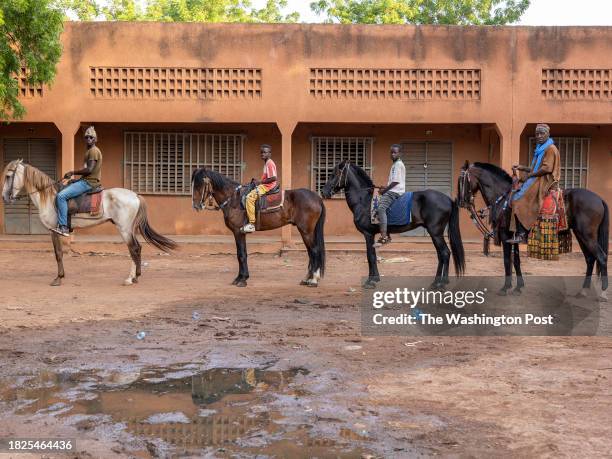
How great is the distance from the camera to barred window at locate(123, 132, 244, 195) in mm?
16531

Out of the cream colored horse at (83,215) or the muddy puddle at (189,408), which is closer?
the muddy puddle at (189,408)

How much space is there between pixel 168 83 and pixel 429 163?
19.0 ft

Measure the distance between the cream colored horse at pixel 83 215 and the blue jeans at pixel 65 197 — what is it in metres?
0.14

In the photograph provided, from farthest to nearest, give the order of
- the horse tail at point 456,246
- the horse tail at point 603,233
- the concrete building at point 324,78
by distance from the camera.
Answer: the concrete building at point 324,78 < the horse tail at point 456,246 < the horse tail at point 603,233

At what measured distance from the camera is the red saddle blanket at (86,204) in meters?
10.5

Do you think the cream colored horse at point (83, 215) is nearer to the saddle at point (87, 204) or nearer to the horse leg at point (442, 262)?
the saddle at point (87, 204)

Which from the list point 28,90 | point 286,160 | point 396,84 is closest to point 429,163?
point 396,84

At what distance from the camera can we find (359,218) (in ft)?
34.0

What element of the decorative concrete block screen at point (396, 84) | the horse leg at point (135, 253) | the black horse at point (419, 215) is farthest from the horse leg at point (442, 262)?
the decorative concrete block screen at point (396, 84)

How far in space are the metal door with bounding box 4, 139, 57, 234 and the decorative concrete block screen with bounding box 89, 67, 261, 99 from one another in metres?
2.29

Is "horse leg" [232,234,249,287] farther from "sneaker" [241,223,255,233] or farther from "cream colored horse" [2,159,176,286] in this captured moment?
"cream colored horse" [2,159,176,286]

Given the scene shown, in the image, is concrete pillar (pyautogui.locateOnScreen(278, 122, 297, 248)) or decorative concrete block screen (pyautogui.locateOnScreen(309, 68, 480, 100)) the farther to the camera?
decorative concrete block screen (pyautogui.locateOnScreen(309, 68, 480, 100))

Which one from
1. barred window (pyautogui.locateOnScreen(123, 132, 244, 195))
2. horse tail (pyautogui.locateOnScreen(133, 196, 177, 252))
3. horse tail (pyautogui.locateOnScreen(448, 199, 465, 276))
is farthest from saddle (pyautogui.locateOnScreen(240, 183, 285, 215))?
barred window (pyautogui.locateOnScreen(123, 132, 244, 195))

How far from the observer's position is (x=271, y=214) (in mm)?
10844
